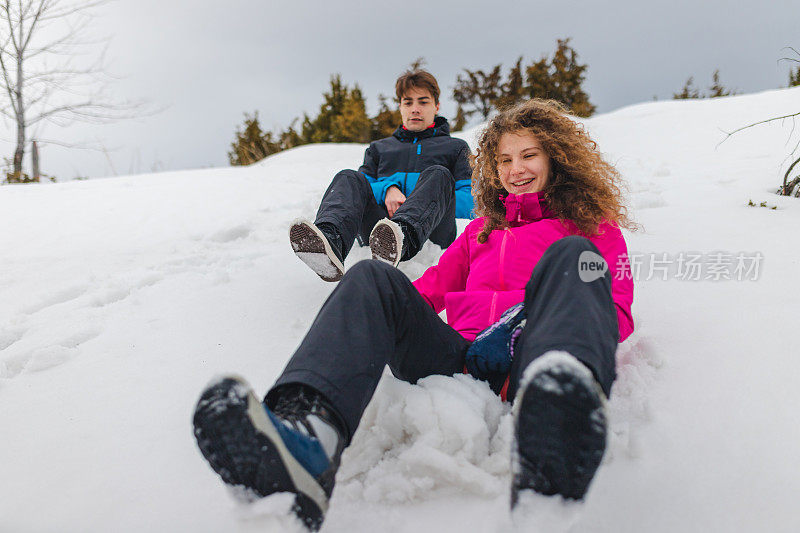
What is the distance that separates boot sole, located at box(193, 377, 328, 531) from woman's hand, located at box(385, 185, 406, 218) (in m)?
1.70

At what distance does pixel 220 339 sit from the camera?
67.7 inches

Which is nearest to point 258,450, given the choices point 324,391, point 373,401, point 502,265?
point 324,391

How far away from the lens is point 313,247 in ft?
5.68

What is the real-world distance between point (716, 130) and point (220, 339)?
19.6 ft

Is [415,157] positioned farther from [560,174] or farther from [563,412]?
[563,412]

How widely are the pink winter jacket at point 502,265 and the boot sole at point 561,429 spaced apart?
585 mm

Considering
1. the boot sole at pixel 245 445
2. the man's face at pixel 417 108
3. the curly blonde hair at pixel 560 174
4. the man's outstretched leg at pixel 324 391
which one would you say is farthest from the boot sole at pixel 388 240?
the man's face at pixel 417 108

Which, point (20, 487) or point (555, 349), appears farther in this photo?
point (20, 487)

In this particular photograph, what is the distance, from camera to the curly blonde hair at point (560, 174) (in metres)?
Result: 1.45

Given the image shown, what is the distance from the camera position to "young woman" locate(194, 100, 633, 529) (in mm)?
721

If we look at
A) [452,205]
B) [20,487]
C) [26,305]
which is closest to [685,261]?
[452,205]

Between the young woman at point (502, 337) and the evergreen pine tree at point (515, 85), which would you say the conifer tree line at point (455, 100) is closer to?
the evergreen pine tree at point (515, 85)

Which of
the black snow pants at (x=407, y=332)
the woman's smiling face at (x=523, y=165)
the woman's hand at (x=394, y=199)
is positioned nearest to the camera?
the black snow pants at (x=407, y=332)

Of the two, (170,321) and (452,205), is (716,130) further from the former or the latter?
(170,321)
